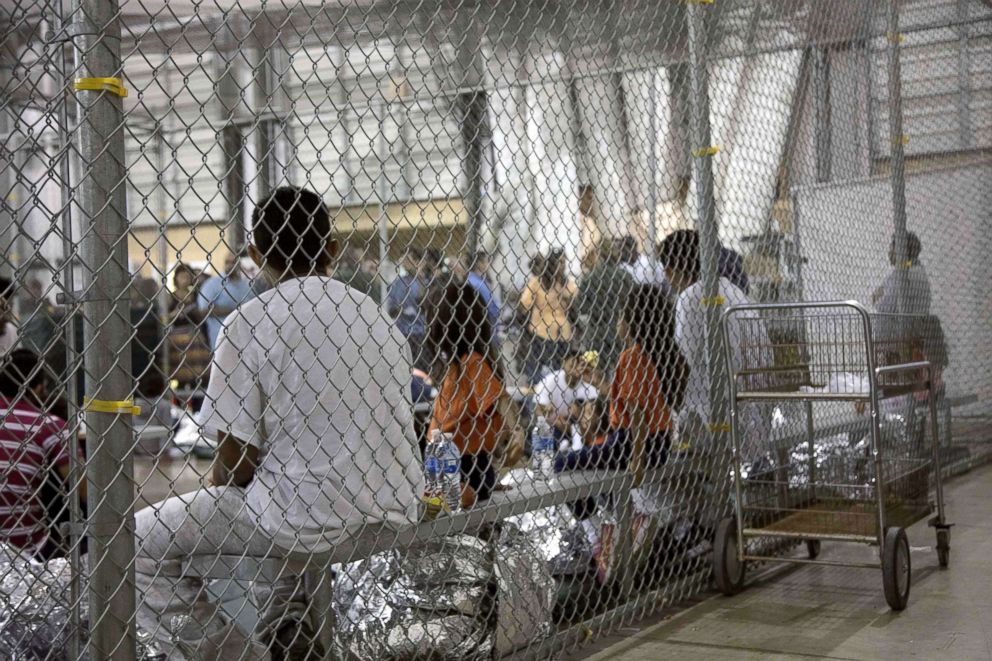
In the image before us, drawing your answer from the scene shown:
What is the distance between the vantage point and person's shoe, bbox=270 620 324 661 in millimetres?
3402

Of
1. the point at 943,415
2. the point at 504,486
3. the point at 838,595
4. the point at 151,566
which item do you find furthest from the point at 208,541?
the point at 943,415

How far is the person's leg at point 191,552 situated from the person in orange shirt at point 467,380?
4.82ft

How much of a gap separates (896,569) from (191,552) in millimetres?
2754

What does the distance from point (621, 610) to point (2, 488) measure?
227cm

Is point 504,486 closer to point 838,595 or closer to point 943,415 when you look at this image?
point 838,595

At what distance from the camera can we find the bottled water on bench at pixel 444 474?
4078 mm

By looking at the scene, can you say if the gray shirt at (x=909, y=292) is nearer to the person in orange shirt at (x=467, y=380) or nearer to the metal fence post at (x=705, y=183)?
the metal fence post at (x=705, y=183)

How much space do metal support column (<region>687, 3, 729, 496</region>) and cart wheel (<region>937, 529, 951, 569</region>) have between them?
3.55ft

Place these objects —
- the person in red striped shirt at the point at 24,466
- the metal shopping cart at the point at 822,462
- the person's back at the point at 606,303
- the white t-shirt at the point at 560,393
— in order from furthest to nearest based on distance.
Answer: the white t-shirt at the point at 560,393 < the person's back at the point at 606,303 < the metal shopping cart at the point at 822,462 < the person in red striped shirt at the point at 24,466

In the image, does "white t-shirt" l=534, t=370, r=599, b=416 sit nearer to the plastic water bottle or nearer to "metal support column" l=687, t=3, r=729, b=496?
the plastic water bottle

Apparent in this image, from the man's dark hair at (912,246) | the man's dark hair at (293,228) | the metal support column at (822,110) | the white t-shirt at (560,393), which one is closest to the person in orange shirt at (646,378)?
the white t-shirt at (560,393)

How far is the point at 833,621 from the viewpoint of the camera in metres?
4.60

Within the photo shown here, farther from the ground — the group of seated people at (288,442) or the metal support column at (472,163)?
the metal support column at (472,163)

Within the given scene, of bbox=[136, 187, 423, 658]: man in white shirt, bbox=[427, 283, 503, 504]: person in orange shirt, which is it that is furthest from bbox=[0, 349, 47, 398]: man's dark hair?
bbox=[427, 283, 503, 504]: person in orange shirt
